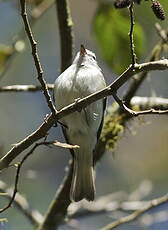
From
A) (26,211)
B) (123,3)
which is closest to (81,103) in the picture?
(123,3)

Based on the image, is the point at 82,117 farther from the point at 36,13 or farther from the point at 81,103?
the point at 81,103

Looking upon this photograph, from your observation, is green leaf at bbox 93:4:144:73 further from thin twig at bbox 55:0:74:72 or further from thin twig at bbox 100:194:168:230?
thin twig at bbox 100:194:168:230

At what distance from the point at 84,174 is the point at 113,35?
767 millimetres

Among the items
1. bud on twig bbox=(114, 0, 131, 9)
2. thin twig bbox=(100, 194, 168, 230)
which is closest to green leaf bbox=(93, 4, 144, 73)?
thin twig bbox=(100, 194, 168, 230)

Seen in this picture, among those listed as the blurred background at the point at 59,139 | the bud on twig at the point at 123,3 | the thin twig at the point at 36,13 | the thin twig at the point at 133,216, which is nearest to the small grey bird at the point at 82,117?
the thin twig at the point at 133,216

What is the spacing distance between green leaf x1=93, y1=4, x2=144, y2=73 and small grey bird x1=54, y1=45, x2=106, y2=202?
0.11 metres

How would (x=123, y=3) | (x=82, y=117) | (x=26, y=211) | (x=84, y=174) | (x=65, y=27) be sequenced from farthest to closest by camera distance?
(x=26, y=211)
(x=84, y=174)
(x=65, y=27)
(x=82, y=117)
(x=123, y=3)

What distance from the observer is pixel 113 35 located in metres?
3.23

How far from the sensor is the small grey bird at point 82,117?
2.99 meters

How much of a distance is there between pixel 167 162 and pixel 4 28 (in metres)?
2.12

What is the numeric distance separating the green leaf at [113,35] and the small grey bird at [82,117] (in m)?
0.11

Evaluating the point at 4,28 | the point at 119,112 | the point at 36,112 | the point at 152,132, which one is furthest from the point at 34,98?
the point at 119,112

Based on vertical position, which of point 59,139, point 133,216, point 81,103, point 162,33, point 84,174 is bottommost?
point 59,139

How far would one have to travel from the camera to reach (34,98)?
6906 millimetres
